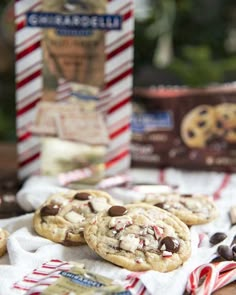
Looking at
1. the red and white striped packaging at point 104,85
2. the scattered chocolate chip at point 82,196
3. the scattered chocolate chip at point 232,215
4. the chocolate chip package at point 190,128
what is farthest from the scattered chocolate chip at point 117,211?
the chocolate chip package at point 190,128

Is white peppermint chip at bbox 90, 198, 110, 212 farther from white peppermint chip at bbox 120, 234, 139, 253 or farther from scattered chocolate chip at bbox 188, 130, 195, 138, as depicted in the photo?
scattered chocolate chip at bbox 188, 130, 195, 138

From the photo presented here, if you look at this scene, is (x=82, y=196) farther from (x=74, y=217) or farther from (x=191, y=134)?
(x=191, y=134)

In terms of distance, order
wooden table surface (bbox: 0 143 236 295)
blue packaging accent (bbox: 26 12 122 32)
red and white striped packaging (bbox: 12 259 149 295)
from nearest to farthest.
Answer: red and white striped packaging (bbox: 12 259 149 295) → blue packaging accent (bbox: 26 12 122 32) → wooden table surface (bbox: 0 143 236 295)

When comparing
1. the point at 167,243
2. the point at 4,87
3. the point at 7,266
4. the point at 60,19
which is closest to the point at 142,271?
the point at 167,243

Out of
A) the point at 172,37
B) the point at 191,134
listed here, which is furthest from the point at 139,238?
the point at 172,37

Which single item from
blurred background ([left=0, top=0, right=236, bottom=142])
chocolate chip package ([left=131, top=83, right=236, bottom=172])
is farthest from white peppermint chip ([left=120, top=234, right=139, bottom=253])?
blurred background ([left=0, top=0, right=236, bottom=142])

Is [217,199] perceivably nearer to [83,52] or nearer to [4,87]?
[83,52]

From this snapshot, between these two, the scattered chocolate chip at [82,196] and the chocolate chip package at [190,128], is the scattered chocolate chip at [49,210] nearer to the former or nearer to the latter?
the scattered chocolate chip at [82,196]
